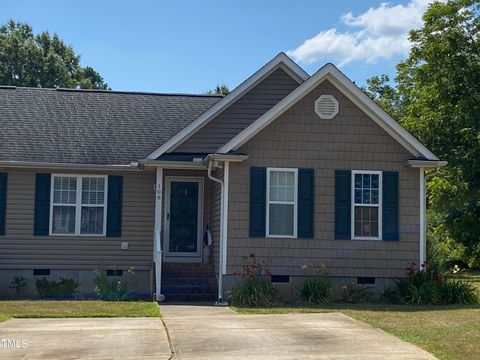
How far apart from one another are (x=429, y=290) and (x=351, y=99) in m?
4.38

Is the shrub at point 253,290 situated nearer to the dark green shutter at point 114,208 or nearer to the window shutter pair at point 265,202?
the window shutter pair at point 265,202

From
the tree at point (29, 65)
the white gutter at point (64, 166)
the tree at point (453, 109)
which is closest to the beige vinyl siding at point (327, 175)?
the white gutter at point (64, 166)

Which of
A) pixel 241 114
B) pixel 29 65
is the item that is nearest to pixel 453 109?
pixel 241 114

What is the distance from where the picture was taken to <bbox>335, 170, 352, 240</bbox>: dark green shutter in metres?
14.6

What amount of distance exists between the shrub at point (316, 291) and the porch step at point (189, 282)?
2.07m

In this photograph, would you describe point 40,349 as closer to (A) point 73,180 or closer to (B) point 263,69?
(A) point 73,180

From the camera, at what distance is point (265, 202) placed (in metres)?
14.4

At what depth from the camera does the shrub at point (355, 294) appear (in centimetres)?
1414

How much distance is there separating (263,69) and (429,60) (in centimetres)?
1105

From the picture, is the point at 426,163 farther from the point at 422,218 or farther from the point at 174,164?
the point at 174,164

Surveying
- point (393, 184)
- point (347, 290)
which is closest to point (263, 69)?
point (393, 184)

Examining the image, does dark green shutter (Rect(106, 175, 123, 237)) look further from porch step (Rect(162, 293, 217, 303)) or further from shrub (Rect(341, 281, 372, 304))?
shrub (Rect(341, 281, 372, 304))

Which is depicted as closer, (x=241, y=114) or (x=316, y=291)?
(x=316, y=291)

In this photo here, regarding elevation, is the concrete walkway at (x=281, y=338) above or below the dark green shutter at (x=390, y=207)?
below
